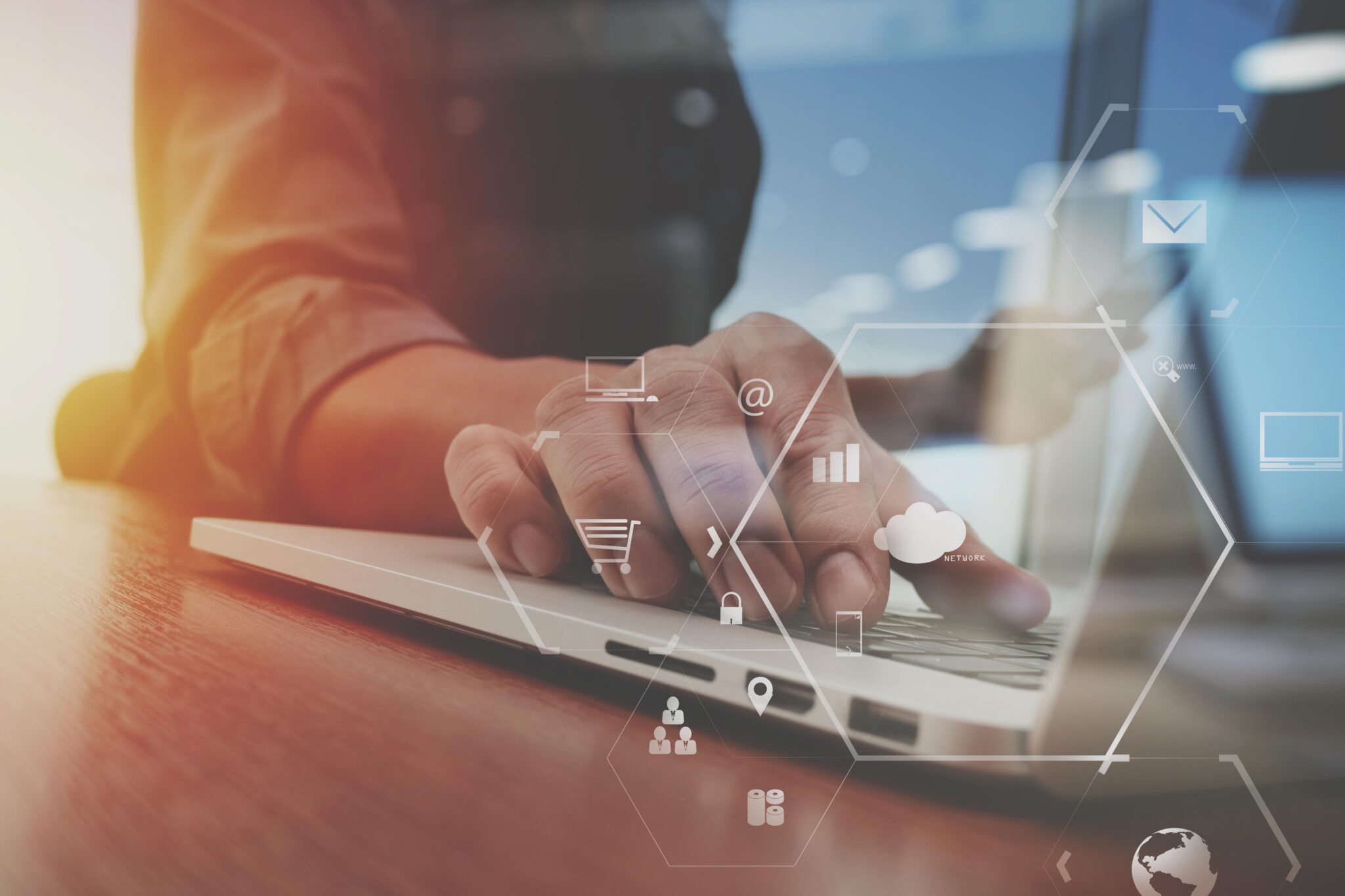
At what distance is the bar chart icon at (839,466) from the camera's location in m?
0.24

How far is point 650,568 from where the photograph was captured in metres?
0.25

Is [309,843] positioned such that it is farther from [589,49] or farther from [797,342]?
[589,49]

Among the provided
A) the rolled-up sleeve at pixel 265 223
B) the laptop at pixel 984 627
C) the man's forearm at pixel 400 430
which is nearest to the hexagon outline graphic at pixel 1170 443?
the laptop at pixel 984 627

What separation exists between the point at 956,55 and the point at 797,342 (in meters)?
0.20

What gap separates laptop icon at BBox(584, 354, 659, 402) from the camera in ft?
0.85

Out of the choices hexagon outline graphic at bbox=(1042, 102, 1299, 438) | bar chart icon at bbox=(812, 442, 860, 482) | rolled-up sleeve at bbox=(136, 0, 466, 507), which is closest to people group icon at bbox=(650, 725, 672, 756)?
bar chart icon at bbox=(812, 442, 860, 482)

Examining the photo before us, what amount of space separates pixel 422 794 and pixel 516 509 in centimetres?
12

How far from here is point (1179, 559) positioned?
0.68ft

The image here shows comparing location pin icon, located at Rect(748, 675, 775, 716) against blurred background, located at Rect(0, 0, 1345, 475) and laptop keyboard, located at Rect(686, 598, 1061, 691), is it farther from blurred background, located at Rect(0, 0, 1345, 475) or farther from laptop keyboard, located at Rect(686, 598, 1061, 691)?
blurred background, located at Rect(0, 0, 1345, 475)

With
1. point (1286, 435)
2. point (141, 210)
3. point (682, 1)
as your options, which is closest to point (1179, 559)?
point (1286, 435)

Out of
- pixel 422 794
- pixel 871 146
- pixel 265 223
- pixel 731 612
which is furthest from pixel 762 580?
pixel 265 223

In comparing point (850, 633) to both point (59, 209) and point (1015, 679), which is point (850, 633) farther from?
point (59, 209)

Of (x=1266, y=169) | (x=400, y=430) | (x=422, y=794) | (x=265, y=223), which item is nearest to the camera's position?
(x=422, y=794)

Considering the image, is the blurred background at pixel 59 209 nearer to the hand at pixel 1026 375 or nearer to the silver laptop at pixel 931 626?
the silver laptop at pixel 931 626
